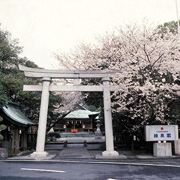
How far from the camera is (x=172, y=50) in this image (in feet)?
37.9

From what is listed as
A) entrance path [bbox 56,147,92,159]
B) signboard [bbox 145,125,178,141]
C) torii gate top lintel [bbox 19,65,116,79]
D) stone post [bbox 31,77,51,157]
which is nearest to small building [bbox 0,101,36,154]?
stone post [bbox 31,77,51,157]

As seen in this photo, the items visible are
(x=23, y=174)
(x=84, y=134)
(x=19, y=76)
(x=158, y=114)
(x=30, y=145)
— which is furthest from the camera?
(x=84, y=134)

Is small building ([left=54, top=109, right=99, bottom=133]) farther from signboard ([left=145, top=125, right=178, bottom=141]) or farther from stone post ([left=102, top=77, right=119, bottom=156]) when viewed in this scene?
signboard ([left=145, top=125, right=178, bottom=141])

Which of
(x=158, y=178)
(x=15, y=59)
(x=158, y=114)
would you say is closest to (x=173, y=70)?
(x=158, y=114)

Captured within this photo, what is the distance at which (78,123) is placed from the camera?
42.2 m

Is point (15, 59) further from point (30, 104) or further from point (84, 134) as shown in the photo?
point (84, 134)

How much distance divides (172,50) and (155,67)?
171cm

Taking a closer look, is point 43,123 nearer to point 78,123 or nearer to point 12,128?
point 12,128

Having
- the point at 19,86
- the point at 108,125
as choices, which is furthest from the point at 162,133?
the point at 19,86

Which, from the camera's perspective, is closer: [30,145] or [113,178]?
[113,178]

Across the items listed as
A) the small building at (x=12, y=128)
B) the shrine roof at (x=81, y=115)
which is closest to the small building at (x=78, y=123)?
the shrine roof at (x=81, y=115)

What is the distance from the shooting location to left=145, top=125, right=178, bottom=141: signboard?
10875mm

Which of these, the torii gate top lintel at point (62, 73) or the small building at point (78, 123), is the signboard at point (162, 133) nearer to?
the torii gate top lintel at point (62, 73)

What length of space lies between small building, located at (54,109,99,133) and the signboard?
28.8 m
